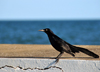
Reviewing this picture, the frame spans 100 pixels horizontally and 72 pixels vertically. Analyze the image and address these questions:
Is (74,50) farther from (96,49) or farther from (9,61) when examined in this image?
(96,49)

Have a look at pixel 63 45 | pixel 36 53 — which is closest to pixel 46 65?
pixel 63 45

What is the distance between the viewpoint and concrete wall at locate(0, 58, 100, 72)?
5.05 m

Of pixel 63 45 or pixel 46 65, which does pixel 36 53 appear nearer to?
pixel 46 65

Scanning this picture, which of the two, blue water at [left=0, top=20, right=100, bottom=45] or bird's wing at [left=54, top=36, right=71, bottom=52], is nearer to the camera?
bird's wing at [left=54, top=36, right=71, bottom=52]

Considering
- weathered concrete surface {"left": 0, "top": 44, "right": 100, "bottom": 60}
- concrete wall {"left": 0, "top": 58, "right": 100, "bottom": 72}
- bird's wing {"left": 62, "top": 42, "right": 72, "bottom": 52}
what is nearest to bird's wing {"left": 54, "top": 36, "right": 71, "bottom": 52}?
bird's wing {"left": 62, "top": 42, "right": 72, "bottom": 52}

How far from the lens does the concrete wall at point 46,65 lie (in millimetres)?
5055

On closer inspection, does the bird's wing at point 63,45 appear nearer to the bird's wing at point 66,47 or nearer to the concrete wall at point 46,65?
the bird's wing at point 66,47

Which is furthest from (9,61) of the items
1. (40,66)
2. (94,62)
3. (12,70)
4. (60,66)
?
(94,62)

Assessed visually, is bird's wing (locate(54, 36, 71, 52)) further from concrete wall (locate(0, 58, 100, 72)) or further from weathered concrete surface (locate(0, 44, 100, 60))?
weathered concrete surface (locate(0, 44, 100, 60))

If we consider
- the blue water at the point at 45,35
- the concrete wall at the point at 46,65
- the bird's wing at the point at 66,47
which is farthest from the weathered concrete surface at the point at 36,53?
the blue water at the point at 45,35

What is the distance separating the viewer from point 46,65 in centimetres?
519

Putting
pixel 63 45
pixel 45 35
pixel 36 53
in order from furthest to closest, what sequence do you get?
pixel 45 35 → pixel 36 53 → pixel 63 45

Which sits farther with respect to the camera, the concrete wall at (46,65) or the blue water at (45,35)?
the blue water at (45,35)

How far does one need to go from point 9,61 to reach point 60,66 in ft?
4.11
